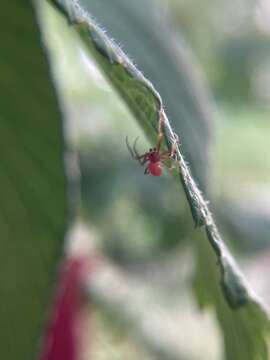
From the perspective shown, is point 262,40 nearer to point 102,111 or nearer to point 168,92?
point 102,111

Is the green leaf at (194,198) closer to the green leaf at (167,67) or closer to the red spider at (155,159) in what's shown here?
the red spider at (155,159)

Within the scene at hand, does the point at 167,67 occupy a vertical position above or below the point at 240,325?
above

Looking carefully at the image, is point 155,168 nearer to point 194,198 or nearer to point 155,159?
point 155,159

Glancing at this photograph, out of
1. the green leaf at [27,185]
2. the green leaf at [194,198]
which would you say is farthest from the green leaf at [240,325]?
the green leaf at [27,185]

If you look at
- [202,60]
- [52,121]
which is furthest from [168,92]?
[202,60]

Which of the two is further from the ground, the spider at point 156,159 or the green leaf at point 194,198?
the spider at point 156,159


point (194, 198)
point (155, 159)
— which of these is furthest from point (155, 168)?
point (194, 198)
